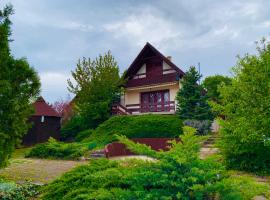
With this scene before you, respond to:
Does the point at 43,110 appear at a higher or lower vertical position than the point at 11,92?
higher

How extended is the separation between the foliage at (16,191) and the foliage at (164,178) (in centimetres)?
205

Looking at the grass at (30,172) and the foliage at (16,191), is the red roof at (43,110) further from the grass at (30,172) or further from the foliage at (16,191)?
the foliage at (16,191)

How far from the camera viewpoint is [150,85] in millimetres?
27484

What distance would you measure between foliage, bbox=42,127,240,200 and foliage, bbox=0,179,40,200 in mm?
2051

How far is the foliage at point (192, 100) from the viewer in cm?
2088

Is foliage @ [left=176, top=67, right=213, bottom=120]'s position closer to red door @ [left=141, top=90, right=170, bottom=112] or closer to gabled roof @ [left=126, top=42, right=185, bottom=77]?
red door @ [left=141, top=90, right=170, bottom=112]

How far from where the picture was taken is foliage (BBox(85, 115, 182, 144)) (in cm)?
2020

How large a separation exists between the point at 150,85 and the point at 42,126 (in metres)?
10.2

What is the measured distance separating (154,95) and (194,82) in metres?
7.09

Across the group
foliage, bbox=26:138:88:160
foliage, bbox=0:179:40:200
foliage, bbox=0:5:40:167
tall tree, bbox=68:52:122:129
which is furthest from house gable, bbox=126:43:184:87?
foliage, bbox=0:179:40:200

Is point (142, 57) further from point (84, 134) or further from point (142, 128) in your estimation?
point (142, 128)

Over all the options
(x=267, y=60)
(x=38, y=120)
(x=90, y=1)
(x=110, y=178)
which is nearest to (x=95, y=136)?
(x=38, y=120)

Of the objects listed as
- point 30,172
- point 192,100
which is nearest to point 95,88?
point 192,100

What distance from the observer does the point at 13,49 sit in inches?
354
